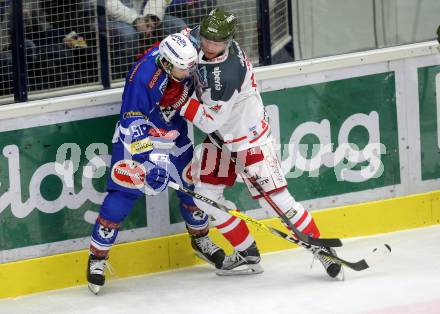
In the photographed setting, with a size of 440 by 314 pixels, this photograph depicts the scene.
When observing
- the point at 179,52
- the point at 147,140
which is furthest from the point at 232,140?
the point at 179,52

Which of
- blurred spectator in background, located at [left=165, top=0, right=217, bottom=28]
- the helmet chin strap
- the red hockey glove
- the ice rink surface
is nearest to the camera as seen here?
the ice rink surface

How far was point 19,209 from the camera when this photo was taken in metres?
6.11

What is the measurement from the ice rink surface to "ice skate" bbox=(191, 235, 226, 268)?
7cm

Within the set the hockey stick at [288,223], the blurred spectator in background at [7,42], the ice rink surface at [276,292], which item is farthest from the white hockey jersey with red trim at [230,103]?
the blurred spectator in background at [7,42]

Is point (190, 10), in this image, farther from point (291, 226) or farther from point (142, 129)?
point (291, 226)

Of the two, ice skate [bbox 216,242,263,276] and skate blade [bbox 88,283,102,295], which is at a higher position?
ice skate [bbox 216,242,263,276]

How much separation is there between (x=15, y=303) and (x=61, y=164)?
698 millimetres

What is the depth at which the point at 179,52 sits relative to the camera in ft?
18.9

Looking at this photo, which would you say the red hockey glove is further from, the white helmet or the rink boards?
the rink boards

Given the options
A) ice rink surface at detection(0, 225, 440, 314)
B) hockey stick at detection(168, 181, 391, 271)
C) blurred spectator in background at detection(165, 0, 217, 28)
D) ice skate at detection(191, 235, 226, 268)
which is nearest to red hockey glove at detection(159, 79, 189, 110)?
hockey stick at detection(168, 181, 391, 271)

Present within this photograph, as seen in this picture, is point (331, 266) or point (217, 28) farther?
point (331, 266)

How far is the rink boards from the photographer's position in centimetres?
612

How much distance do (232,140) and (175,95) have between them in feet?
1.22

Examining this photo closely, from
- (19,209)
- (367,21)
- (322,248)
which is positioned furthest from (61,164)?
(367,21)
